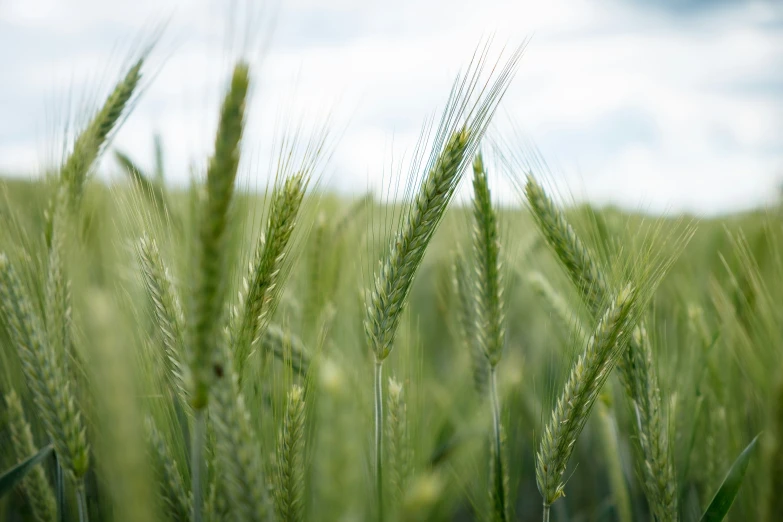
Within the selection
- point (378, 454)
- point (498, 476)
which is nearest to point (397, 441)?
point (378, 454)

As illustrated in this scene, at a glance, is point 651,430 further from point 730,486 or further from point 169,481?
point 169,481

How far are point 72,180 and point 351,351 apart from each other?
0.87 metres

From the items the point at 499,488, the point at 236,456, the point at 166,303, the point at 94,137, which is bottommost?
the point at 499,488

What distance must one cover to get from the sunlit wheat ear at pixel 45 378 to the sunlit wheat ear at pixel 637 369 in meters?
1.15

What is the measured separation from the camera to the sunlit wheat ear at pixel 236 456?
809mm

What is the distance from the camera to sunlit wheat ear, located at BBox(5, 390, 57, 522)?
49.1 inches

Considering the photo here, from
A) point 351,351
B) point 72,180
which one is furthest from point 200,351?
point 72,180

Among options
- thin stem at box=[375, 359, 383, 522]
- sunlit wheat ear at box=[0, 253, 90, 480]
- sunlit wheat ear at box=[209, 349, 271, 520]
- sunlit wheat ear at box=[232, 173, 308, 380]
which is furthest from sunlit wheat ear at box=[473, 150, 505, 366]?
sunlit wheat ear at box=[0, 253, 90, 480]

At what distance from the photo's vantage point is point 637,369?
118cm

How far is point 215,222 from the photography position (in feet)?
2.49

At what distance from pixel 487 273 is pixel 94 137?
3.75ft

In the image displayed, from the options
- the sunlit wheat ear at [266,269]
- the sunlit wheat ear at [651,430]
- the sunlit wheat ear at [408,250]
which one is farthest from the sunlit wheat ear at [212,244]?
the sunlit wheat ear at [651,430]

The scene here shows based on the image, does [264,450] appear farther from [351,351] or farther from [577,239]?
[577,239]

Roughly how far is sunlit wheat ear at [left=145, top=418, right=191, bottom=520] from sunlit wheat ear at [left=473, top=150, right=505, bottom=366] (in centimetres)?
77
